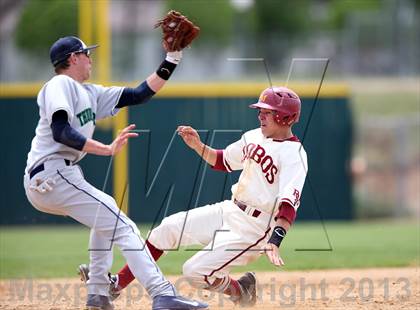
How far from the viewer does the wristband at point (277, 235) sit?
5.32 m

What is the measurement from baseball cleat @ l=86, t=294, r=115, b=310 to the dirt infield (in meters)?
0.27

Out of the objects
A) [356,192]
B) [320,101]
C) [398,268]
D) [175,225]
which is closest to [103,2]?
[320,101]

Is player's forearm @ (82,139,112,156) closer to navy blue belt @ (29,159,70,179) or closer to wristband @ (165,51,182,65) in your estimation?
navy blue belt @ (29,159,70,179)

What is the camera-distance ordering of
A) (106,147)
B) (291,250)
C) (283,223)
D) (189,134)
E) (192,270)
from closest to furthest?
(106,147), (283,223), (192,270), (189,134), (291,250)

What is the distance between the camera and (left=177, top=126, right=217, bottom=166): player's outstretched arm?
591 centimetres

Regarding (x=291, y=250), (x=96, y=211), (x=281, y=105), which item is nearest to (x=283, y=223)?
(x=281, y=105)

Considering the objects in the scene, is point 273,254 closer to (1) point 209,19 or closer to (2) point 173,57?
(2) point 173,57

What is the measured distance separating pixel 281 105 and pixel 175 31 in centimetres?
88

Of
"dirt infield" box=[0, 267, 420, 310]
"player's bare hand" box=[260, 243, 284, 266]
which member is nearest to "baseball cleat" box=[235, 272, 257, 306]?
"dirt infield" box=[0, 267, 420, 310]

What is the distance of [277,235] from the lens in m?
5.35

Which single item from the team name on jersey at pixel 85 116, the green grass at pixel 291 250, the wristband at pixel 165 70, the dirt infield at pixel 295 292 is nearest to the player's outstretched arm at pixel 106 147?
the team name on jersey at pixel 85 116

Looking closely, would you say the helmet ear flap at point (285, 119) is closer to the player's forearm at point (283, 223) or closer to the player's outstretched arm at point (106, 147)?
the player's forearm at point (283, 223)

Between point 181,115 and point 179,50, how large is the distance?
8430 millimetres

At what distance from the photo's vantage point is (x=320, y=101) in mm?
14922
